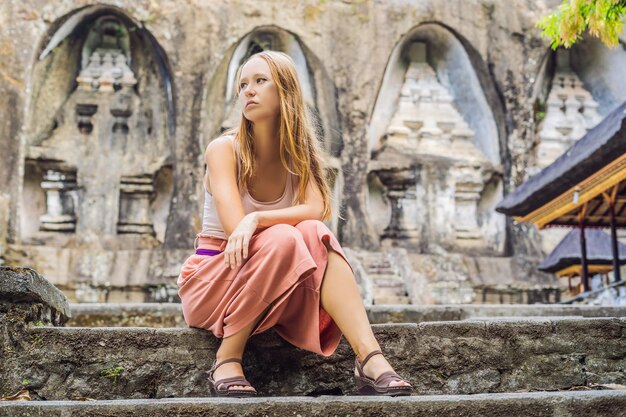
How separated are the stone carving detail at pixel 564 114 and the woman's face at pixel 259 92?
38.2ft

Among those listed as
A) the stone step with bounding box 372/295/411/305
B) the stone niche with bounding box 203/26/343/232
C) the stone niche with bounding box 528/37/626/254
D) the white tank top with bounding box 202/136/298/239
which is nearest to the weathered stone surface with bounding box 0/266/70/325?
the white tank top with bounding box 202/136/298/239

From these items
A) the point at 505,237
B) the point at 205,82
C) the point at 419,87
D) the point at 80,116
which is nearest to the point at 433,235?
the point at 505,237

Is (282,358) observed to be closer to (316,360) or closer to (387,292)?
(316,360)

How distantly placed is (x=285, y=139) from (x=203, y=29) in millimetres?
9950

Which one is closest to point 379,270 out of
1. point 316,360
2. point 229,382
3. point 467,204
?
point 467,204

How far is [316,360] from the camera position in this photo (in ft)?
9.35

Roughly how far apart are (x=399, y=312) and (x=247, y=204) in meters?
1.85

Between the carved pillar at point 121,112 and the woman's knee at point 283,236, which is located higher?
the carved pillar at point 121,112

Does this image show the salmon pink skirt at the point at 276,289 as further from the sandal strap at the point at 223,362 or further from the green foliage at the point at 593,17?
the green foliage at the point at 593,17

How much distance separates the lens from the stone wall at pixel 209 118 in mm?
11758

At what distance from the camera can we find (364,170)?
1258cm

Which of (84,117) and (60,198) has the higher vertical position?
(84,117)

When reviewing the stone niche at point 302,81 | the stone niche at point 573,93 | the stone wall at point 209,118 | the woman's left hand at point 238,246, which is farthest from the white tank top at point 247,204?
the stone niche at point 573,93

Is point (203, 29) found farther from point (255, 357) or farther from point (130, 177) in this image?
point (255, 357)
